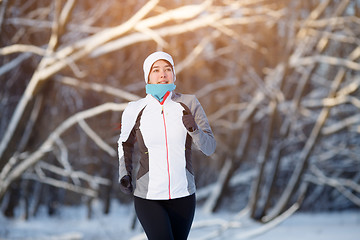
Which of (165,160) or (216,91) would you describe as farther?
(216,91)

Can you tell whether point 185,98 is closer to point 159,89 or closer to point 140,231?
point 159,89

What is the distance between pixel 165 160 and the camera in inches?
78.8

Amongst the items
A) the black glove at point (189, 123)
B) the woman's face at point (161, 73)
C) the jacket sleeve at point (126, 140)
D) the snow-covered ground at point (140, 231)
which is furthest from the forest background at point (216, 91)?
the black glove at point (189, 123)

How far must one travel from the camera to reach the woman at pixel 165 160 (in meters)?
1.99

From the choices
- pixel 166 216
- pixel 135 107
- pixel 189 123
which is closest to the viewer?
pixel 189 123

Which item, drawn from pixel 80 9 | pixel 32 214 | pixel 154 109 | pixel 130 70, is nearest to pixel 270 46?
pixel 130 70

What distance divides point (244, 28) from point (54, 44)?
494cm

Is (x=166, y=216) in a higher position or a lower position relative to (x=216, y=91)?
lower

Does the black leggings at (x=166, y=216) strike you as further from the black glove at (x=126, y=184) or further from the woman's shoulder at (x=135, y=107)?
the woman's shoulder at (x=135, y=107)

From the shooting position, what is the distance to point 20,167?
17.3 ft

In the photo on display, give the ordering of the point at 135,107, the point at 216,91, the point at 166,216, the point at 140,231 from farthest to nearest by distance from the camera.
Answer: the point at 216,91, the point at 140,231, the point at 135,107, the point at 166,216

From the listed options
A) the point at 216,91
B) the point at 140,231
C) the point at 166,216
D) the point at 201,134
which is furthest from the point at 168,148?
the point at 216,91

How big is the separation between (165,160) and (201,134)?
23 centimetres

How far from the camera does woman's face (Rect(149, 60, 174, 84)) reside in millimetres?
2041
